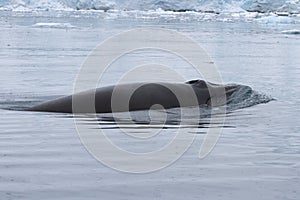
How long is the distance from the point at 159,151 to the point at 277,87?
19.4 feet

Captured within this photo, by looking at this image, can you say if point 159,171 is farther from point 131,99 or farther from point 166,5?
point 166,5

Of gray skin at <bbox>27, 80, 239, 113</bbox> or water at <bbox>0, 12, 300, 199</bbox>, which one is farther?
gray skin at <bbox>27, 80, 239, 113</bbox>

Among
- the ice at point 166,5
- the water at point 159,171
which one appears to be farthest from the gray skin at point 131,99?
the ice at point 166,5

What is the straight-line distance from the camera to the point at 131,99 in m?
7.86

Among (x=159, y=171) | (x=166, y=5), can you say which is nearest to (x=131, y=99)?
(x=159, y=171)

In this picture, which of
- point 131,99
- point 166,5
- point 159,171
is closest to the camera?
point 159,171

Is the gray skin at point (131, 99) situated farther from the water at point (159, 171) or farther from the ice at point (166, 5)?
the ice at point (166, 5)

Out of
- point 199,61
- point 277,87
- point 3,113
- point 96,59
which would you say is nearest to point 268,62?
point 199,61

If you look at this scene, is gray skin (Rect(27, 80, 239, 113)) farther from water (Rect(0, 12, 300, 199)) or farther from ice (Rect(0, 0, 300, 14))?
ice (Rect(0, 0, 300, 14))

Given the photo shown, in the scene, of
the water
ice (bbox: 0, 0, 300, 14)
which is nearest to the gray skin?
the water

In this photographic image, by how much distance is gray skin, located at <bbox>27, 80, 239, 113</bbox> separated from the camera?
7.71 m

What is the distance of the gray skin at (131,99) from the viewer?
7.71m

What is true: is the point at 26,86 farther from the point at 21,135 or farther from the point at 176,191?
the point at 176,191

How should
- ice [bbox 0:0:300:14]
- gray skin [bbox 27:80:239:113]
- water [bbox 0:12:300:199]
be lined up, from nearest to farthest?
water [bbox 0:12:300:199]
gray skin [bbox 27:80:239:113]
ice [bbox 0:0:300:14]
